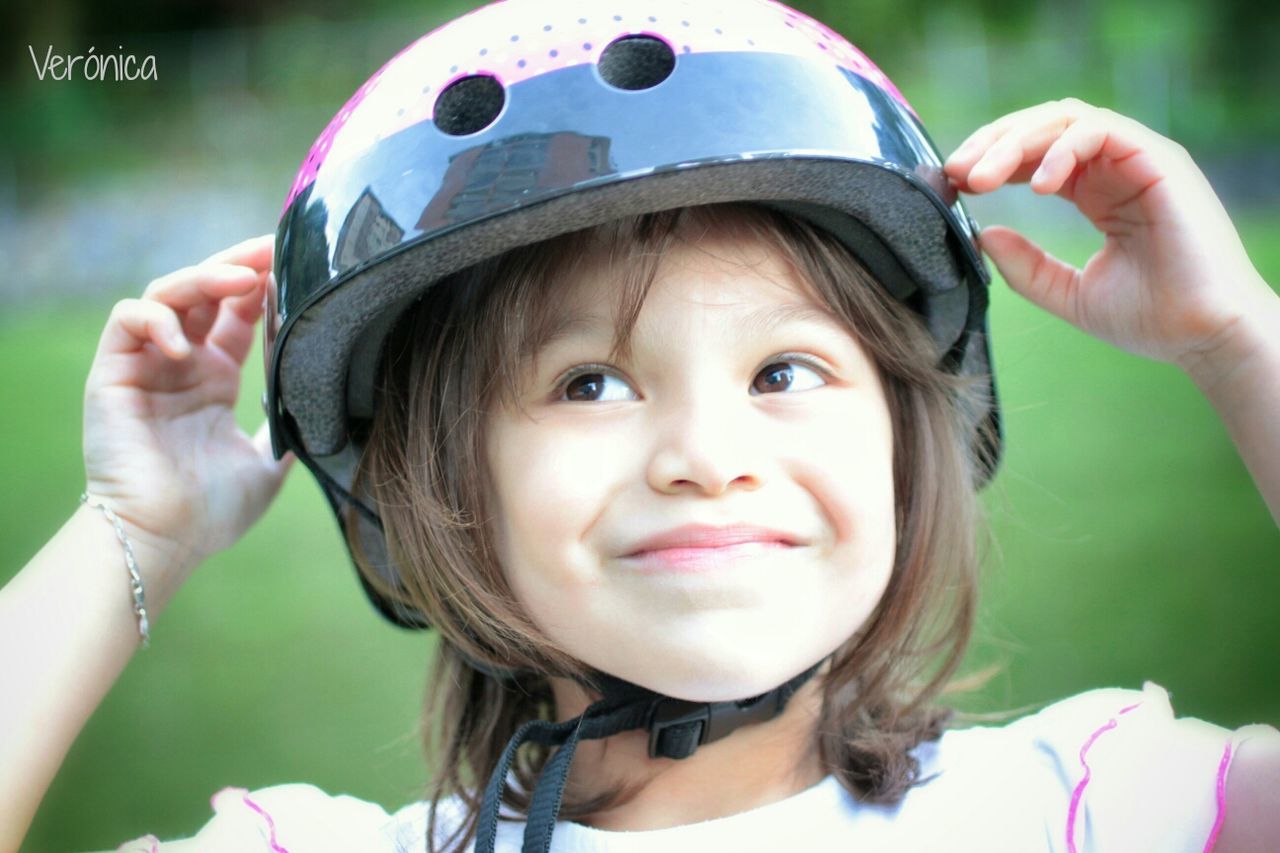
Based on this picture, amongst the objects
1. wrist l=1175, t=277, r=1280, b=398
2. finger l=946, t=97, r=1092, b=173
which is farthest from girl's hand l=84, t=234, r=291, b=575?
wrist l=1175, t=277, r=1280, b=398

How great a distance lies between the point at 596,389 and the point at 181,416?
2.16ft

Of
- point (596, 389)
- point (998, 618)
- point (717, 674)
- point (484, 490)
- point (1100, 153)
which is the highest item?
point (1100, 153)

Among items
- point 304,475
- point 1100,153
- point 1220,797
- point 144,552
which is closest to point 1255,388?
point 1100,153

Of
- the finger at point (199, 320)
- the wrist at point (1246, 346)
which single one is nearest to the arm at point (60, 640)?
the finger at point (199, 320)

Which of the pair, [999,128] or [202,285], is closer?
[999,128]

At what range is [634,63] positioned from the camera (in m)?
1.22

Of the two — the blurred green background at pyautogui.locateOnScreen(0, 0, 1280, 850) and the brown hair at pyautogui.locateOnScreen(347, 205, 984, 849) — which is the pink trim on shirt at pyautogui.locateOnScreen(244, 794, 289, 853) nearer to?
the brown hair at pyautogui.locateOnScreen(347, 205, 984, 849)

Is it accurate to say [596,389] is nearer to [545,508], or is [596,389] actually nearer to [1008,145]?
[545,508]

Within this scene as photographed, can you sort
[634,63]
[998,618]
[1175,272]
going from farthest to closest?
[998,618] < [1175,272] < [634,63]

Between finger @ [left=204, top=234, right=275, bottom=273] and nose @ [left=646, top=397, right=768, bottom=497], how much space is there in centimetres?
65

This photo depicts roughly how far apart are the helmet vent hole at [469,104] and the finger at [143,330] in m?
0.49

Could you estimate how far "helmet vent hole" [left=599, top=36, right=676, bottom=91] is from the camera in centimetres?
121

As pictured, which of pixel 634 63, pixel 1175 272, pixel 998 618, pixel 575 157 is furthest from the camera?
pixel 998 618

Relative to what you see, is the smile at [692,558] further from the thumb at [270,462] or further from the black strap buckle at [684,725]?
the thumb at [270,462]
